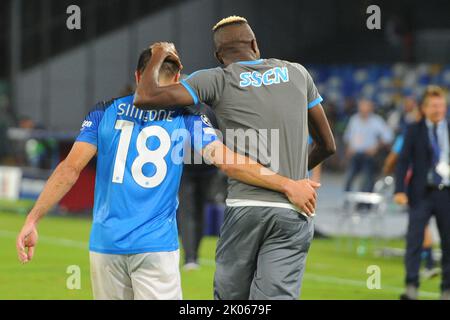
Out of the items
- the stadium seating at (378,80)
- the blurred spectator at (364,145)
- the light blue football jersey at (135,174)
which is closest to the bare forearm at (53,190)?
the light blue football jersey at (135,174)

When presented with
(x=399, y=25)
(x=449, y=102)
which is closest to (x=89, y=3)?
(x=399, y=25)

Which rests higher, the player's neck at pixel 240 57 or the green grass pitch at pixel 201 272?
the player's neck at pixel 240 57

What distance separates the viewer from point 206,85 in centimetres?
543

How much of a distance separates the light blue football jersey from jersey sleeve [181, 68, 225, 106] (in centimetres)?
22

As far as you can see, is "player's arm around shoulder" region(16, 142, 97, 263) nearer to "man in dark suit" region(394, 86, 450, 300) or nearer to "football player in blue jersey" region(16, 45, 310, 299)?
"football player in blue jersey" region(16, 45, 310, 299)

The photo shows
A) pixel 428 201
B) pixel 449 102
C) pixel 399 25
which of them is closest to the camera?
pixel 428 201

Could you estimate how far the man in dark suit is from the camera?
9938 millimetres

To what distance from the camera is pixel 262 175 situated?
17.6 ft

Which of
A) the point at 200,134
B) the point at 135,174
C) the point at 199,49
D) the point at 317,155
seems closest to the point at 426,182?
the point at 317,155

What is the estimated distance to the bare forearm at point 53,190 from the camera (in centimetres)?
518

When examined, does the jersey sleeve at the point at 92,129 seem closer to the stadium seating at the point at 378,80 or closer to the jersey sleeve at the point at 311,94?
the jersey sleeve at the point at 311,94

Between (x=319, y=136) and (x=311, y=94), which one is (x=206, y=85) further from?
(x=319, y=136)

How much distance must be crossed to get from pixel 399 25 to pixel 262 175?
3183 cm
